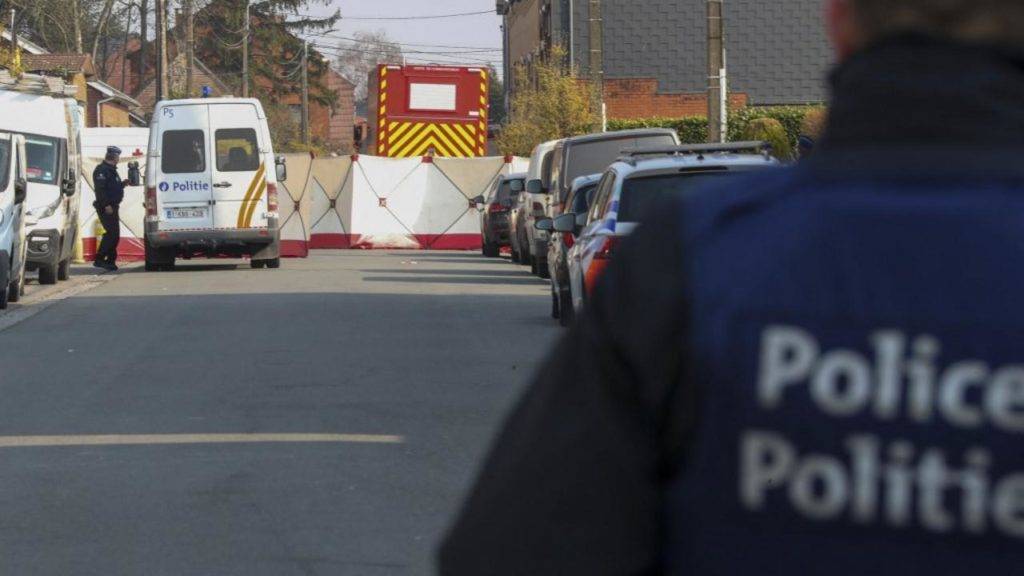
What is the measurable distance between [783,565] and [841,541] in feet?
0.19

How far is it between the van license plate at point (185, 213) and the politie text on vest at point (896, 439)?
25901 millimetres

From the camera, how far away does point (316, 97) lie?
316ft

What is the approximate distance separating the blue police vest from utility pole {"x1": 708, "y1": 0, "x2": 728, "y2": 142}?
24.9 metres

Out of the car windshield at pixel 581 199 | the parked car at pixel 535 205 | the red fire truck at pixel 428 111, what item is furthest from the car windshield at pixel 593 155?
the red fire truck at pixel 428 111

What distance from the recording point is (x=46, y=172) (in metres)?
24.2

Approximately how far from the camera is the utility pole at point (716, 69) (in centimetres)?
2634

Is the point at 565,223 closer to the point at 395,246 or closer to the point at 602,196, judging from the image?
the point at 602,196

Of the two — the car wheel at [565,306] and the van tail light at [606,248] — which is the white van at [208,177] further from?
the van tail light at [606,248]

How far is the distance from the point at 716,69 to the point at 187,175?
7.82m

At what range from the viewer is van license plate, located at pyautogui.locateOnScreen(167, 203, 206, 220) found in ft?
89.0

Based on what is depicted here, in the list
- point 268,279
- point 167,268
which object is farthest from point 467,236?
point 268,279

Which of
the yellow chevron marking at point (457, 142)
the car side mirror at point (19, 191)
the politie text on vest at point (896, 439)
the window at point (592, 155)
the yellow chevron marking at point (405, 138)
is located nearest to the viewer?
the politie text on vest at point (896, 439)

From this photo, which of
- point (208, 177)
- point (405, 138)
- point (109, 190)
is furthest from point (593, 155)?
point (405, 138)

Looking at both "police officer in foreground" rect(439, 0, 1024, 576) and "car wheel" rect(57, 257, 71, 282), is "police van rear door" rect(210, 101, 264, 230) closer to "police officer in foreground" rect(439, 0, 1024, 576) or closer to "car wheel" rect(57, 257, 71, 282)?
"car wheel" rect(57, 257, 71, 282)
